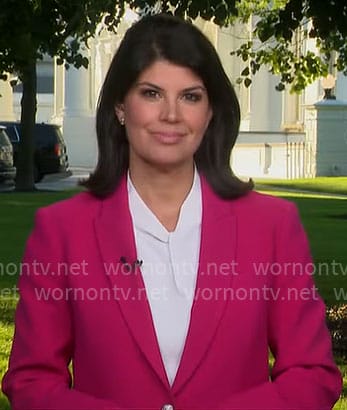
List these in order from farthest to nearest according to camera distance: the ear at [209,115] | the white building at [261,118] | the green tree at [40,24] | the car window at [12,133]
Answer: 1. the white building at [261,118]
2. the car window at [12,133]
3. the green tree at [40,24]
4. the ear at [209,115]

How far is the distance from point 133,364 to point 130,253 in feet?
0.86

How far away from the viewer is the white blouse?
2.71 metres

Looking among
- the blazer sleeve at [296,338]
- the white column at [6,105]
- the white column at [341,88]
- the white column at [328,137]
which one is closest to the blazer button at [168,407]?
the blazer sleeve at [296,338]

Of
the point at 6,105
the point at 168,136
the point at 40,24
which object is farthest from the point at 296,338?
the point at 6,105

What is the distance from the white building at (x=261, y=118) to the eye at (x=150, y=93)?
27.1 m

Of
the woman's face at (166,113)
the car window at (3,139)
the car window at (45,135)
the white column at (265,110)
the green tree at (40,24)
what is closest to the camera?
the woman's face at (166,113)

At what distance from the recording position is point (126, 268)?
9.04ft

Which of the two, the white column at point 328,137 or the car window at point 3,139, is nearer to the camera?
the car window at point 3,139

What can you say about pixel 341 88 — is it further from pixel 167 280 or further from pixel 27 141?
pixel 167 280

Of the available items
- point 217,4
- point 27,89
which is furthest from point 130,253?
point 27,89

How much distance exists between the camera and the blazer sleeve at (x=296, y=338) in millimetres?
2707

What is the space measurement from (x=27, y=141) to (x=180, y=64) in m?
22.4

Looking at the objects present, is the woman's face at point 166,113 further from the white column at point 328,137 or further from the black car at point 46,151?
the white column at point 328,137

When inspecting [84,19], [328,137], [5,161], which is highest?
[84,19]
